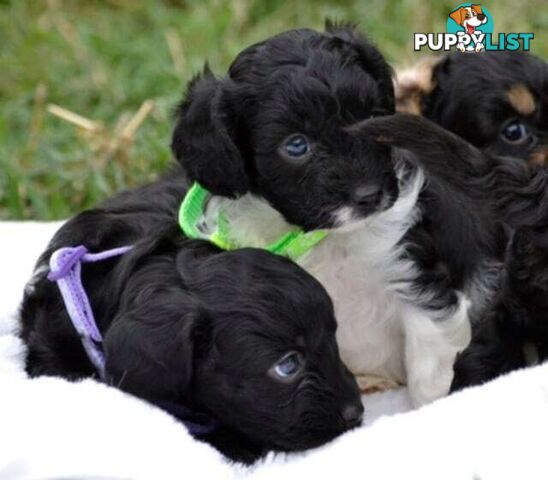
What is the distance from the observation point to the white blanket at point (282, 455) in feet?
7.07

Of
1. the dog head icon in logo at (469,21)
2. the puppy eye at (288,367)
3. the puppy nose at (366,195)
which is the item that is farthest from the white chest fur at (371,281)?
the dog head icon in logo at (469,21)

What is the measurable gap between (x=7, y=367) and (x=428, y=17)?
3333 mm

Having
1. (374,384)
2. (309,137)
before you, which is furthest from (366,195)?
(374,384)

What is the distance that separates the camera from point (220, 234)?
2.77 m

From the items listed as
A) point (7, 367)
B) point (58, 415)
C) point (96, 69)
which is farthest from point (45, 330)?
point (96, 69)

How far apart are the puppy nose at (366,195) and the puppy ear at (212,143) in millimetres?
284

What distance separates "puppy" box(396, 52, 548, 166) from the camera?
3338 millimetres

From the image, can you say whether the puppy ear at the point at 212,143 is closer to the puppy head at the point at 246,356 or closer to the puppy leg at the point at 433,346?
the puppy head at the point at 246,356

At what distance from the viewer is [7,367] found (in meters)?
2.77

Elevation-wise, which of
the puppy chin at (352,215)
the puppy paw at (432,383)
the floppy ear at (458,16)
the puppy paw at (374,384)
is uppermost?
the puppy chin at (352,215)

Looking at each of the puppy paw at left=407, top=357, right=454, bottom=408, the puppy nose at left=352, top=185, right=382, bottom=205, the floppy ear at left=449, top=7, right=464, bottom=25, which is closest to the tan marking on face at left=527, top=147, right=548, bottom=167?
the puppy paw at left=407, top=357, right=454, bottom=408

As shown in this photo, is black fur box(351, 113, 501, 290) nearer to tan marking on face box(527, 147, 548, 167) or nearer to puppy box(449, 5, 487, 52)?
tan marking on face box(527, 147, 548, 167)

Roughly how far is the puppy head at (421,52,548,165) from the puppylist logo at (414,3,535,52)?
18cm

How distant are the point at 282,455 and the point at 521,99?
1.44 metres
